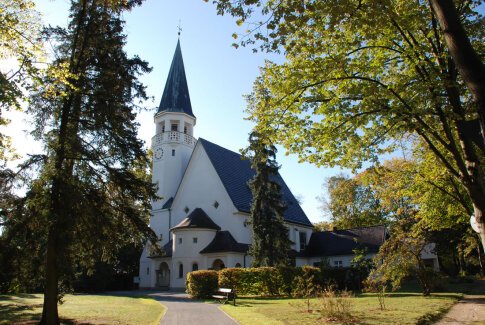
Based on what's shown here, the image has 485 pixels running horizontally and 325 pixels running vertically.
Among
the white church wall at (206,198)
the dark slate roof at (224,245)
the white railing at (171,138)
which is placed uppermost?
the white railing at (171,138)

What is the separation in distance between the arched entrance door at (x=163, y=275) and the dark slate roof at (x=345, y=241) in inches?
565

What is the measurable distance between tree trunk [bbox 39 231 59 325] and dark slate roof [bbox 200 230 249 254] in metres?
19.4

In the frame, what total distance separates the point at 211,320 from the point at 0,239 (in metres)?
7.40

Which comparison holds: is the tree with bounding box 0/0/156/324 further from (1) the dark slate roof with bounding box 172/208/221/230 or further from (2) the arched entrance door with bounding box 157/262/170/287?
(2) the arched entrance door with bounding box 157/262/170/287

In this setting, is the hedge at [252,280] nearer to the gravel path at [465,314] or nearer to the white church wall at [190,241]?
the white church wall at [190,241]

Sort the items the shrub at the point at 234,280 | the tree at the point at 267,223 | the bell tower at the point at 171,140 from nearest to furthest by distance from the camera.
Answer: the shrub at the point at 234,280 → the tree at the point at 267,223 → the bell tower at the point at 171,140

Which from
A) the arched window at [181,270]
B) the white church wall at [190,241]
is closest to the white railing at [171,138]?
the white church wall at [190,241]

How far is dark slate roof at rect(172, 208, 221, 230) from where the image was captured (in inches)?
1297

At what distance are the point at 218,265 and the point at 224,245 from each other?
7.59 ft

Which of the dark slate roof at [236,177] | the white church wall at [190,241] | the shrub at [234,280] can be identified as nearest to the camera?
the shrub at [234,280]

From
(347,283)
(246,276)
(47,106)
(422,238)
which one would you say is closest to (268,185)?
(246,276)

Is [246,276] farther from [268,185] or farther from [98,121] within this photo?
→ [98,121]

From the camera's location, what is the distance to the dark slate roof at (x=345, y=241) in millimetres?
36188

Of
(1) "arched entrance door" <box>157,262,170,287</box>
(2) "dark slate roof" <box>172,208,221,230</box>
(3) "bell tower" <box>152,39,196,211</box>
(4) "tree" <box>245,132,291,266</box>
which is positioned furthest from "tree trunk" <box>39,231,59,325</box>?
(3) "bell tower" <box>152,39,196,211</box>
